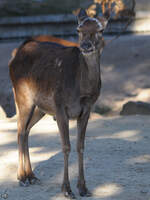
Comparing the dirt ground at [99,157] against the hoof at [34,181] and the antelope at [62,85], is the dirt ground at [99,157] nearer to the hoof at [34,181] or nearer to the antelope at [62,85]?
the hoof at [34,181]

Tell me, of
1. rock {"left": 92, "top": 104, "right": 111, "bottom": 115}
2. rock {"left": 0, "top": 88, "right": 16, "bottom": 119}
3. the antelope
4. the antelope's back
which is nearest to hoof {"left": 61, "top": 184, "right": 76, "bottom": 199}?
the antelope

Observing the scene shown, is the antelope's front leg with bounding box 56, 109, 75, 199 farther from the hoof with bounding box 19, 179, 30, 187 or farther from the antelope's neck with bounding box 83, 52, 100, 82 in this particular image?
the hoof with bounding box 19, 179, 30, 187

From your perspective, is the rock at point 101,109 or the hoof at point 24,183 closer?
the hoof at point 24,183

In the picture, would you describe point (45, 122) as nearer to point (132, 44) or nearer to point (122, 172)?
point (122, 172)

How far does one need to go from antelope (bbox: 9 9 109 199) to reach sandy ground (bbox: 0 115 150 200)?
0.79 ft

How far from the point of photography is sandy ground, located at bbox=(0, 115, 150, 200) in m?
5.01

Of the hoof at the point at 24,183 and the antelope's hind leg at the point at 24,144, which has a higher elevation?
the antelope's hind leg at the point at 24,144

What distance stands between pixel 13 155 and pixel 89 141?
1.41m

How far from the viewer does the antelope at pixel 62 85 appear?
4758 mm

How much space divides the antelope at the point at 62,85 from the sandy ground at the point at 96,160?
0.24 metres

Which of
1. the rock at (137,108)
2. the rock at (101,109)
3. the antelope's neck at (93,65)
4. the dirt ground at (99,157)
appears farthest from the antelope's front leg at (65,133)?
the rock at (101,109)

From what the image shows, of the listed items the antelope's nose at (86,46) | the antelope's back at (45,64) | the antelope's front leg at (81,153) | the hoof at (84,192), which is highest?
the antelope's nose at (86,46)

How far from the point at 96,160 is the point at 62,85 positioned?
1.70 m

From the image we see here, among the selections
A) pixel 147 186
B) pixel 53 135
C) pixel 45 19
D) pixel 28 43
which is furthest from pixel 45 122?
pixel 45 19
